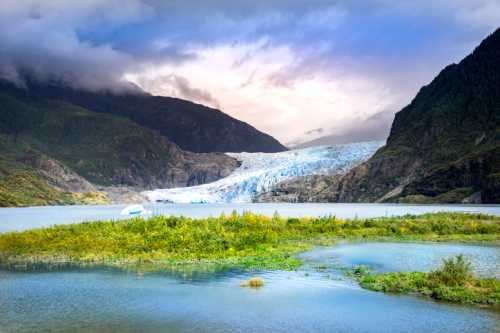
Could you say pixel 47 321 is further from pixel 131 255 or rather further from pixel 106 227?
pixel 106 227

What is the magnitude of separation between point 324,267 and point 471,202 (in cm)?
15194

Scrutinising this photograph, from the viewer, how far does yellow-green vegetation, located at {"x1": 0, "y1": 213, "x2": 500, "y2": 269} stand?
35.8 meters

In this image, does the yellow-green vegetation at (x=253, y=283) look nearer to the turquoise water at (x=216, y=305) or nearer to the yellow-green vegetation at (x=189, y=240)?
the turquoise water at (x=216, y=305)

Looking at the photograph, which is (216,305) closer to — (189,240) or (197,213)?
(189,240)

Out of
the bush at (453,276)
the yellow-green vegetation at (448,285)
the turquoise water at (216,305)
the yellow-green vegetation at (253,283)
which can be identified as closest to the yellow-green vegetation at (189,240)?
the turquoise water at (216,305)

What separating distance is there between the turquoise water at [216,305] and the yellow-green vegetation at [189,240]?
4.34 m

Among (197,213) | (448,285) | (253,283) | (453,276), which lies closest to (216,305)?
(253,283)

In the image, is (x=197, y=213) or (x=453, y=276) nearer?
(x=453, y=276)

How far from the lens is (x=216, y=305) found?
22.9 m

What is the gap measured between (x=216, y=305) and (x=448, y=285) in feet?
35.3

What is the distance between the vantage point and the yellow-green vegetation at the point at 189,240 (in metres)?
35.8

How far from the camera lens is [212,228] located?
45.2m

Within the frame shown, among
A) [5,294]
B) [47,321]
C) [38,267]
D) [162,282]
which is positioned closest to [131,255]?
[38,267]

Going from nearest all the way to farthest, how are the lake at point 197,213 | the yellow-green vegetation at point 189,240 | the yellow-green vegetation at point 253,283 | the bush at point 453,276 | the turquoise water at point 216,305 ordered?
the turquoise water at point 216,305
the bush at point 453,276
the yellow-green vegetation at point 253,283
the yellow-green vegetation at point 189,240
the lake at point 197,213
